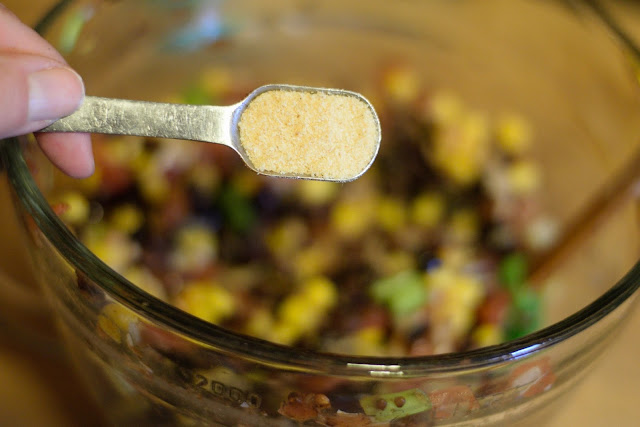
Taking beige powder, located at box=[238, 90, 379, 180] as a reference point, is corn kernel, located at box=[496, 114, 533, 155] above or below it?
above

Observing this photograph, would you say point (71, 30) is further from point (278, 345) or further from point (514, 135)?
point (514, 135)

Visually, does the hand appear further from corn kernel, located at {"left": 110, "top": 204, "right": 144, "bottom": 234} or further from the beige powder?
corn kernel, located at {"left": 110, "top": 204, "right": 144, "bottom": 234}

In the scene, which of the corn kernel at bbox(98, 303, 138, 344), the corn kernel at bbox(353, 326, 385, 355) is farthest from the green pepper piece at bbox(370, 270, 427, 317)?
the corn kernel at bbox(98, 303, 138, 344)

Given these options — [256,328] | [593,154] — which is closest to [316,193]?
[256,328]

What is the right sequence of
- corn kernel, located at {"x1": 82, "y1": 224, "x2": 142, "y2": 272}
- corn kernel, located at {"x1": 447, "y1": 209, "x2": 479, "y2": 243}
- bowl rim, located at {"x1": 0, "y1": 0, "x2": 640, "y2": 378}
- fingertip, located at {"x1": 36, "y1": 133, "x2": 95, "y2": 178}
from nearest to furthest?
1. bowl rim, located at {"x1": 0, "y1": 0, "x2": 640, "y2": 378}
2. fingertip, located at {"x1": 36, "y1": 133, "x2": 95, "y2": 178}
3. corn kernel, located at {"x1": 82, "y1": 224, "x2": 142, "y2": 272}
4. corn kernel, located at {"x1": 447, "y1": 209, "x2": 479, "y2": 243}

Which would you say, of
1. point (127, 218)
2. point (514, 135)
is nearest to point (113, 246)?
point (127, 218)

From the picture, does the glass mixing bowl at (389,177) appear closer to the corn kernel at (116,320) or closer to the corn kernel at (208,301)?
the corn kernel at (116,320)

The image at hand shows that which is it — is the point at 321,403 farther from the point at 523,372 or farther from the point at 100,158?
the point at 100,158
